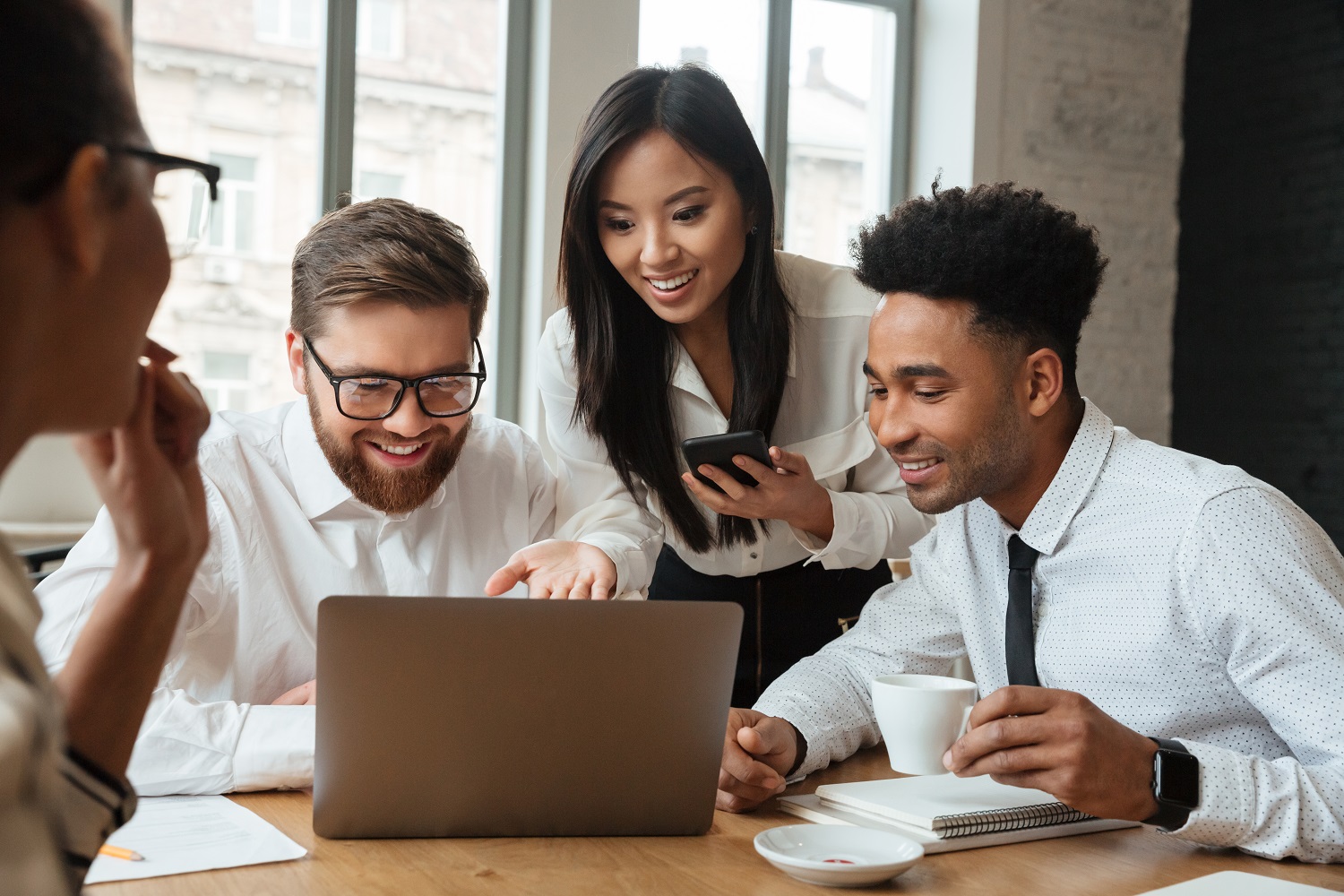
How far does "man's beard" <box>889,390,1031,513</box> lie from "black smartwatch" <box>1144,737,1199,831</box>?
502 mm

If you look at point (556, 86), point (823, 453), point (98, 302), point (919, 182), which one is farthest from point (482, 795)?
point (919, 182)

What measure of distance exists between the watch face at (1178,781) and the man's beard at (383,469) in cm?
119

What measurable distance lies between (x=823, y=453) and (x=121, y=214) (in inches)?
71.5

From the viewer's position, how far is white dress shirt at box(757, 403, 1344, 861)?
129 cm

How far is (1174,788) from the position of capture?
4.12 feet

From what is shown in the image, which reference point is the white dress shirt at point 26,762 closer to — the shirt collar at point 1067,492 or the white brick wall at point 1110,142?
the shirt collar at point 1067,492

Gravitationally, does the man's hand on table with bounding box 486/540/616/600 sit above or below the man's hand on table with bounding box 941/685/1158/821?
above

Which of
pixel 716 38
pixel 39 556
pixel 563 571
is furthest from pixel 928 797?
pixel 716 38

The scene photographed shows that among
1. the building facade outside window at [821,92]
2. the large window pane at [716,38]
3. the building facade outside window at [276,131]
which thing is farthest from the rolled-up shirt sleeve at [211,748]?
the building facade outside window at [821,92]

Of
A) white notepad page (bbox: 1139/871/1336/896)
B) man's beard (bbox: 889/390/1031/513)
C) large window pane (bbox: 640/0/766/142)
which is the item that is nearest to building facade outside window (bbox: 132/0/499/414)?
large window pane (bbox: 640/0/766/142)

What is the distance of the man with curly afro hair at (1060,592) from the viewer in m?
1.26

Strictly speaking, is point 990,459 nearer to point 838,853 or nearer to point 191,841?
point 838,853

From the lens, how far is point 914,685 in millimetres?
1313

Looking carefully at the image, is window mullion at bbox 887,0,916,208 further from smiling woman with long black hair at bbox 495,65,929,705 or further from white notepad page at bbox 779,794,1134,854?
white notepad page at bbox 779,794,1134,854
